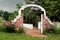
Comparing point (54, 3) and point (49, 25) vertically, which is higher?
point (54, 3)

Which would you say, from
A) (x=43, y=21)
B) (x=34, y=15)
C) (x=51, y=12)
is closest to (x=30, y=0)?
(x=34, y=15)

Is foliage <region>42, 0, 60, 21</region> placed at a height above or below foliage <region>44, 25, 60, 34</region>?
above

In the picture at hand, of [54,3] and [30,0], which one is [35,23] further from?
[54,3]

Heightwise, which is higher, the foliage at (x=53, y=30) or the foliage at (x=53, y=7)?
the foliage at (x=53, y=7)

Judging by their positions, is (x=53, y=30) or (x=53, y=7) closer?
(x=53, y=30)

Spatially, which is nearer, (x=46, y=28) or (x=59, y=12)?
(x=46, y=28)

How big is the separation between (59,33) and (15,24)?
13.2 ft

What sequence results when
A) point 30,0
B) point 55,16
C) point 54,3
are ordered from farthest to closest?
1. point 30,0
2. point 55,16
3. point 54,3

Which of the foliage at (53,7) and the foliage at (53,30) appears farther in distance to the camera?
the foliage at (53,7)

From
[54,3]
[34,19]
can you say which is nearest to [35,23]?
[34,19]

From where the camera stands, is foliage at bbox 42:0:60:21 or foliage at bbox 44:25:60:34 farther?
foliage at bbox 42:0:60:21

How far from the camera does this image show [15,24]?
18.6 m

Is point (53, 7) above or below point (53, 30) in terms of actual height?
above

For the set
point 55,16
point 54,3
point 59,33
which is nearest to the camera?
point 59,33
